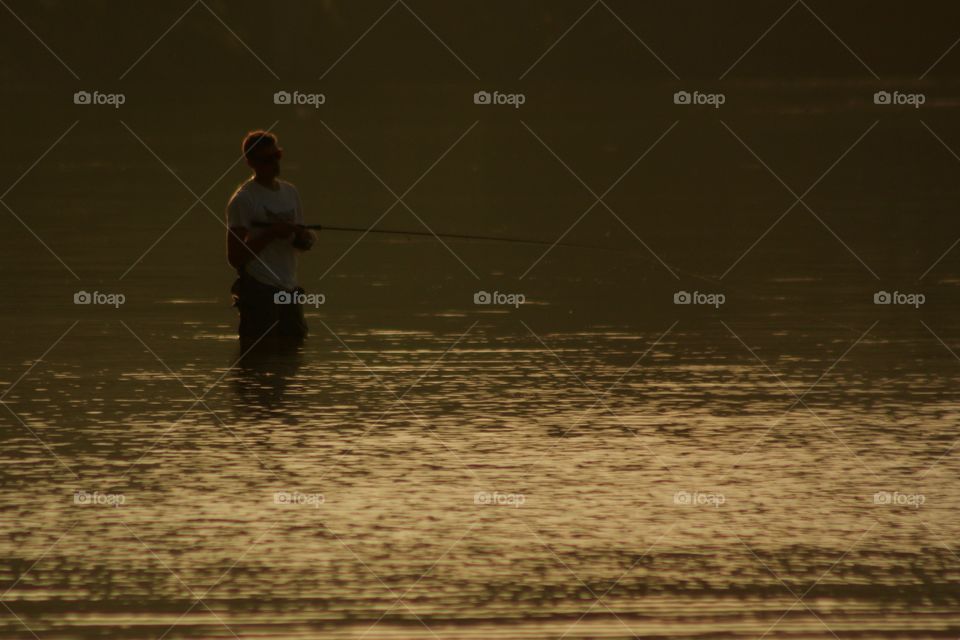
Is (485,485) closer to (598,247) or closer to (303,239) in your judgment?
(303,239)

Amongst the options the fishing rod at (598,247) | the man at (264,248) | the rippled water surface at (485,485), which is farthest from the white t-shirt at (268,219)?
the rippled water surface at (485,485)

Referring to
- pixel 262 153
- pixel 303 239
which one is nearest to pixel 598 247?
pixel 303 239

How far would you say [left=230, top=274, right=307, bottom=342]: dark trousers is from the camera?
496 inches

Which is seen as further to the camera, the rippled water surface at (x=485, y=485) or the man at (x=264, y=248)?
the man at (x=264, y=248)

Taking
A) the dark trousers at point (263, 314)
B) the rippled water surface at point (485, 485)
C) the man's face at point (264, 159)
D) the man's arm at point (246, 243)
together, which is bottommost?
the rippled water surface at point (485, 485)

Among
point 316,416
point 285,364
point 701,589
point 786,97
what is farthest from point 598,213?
point 786,97

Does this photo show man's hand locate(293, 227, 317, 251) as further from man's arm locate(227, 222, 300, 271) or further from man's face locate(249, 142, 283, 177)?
man's face locate(249, 142, 283, 177)

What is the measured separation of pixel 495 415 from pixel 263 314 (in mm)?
2775

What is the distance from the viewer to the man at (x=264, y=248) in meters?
12.6

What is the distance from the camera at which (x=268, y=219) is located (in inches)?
498

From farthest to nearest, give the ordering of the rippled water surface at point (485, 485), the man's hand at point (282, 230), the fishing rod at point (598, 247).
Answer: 1. the fishing rod at point (598, 247)
2. the man's hand at point (282, 230)
3. the rippled water surface at point (485, 485)

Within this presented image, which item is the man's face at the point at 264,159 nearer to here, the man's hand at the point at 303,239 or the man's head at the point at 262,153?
the man's head at the point at 262,153

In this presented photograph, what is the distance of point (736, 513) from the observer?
822 cm

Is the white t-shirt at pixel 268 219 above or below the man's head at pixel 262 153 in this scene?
below
